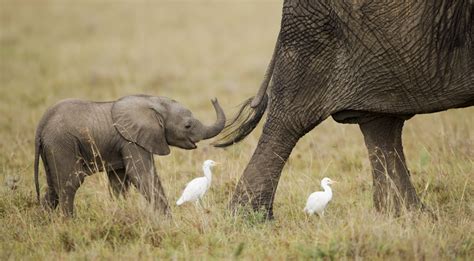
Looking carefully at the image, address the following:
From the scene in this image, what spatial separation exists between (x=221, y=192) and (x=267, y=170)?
1.09 metres

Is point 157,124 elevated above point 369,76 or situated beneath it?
situated beneath

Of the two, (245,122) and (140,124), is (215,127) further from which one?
(140,124)

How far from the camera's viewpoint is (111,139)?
6711 millimetres

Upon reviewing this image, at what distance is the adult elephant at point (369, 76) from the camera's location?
18.5ft

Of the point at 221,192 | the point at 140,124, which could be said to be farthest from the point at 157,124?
the point at 221,192

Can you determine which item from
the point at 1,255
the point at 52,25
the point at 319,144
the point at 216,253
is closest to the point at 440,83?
the point at 216,253

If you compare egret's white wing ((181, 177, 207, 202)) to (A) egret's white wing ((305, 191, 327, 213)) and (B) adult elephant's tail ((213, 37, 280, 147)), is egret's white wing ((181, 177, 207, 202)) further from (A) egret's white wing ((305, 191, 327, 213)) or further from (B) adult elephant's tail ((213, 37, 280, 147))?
(A) egret's white wing ((305, 191, 327, 213))

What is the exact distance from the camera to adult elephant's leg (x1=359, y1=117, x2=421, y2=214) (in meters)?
6.36

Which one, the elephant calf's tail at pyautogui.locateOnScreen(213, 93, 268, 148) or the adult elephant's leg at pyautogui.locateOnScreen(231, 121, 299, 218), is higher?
the elephant calf's tail at pyautogui.locateOnScreen(213, 93, 268, 148)

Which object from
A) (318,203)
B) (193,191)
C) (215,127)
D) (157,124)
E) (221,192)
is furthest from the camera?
(221,192)

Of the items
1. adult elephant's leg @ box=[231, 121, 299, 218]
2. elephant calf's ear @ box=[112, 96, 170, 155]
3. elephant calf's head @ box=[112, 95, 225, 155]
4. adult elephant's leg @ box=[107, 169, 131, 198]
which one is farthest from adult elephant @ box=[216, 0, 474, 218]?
adult elephant's leg @ box=[107, 169, 131, 198]

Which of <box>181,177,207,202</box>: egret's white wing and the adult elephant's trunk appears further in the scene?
the adult elephant's trunk

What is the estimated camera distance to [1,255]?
17.8 feet

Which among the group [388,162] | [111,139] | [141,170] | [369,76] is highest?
[369,76]
